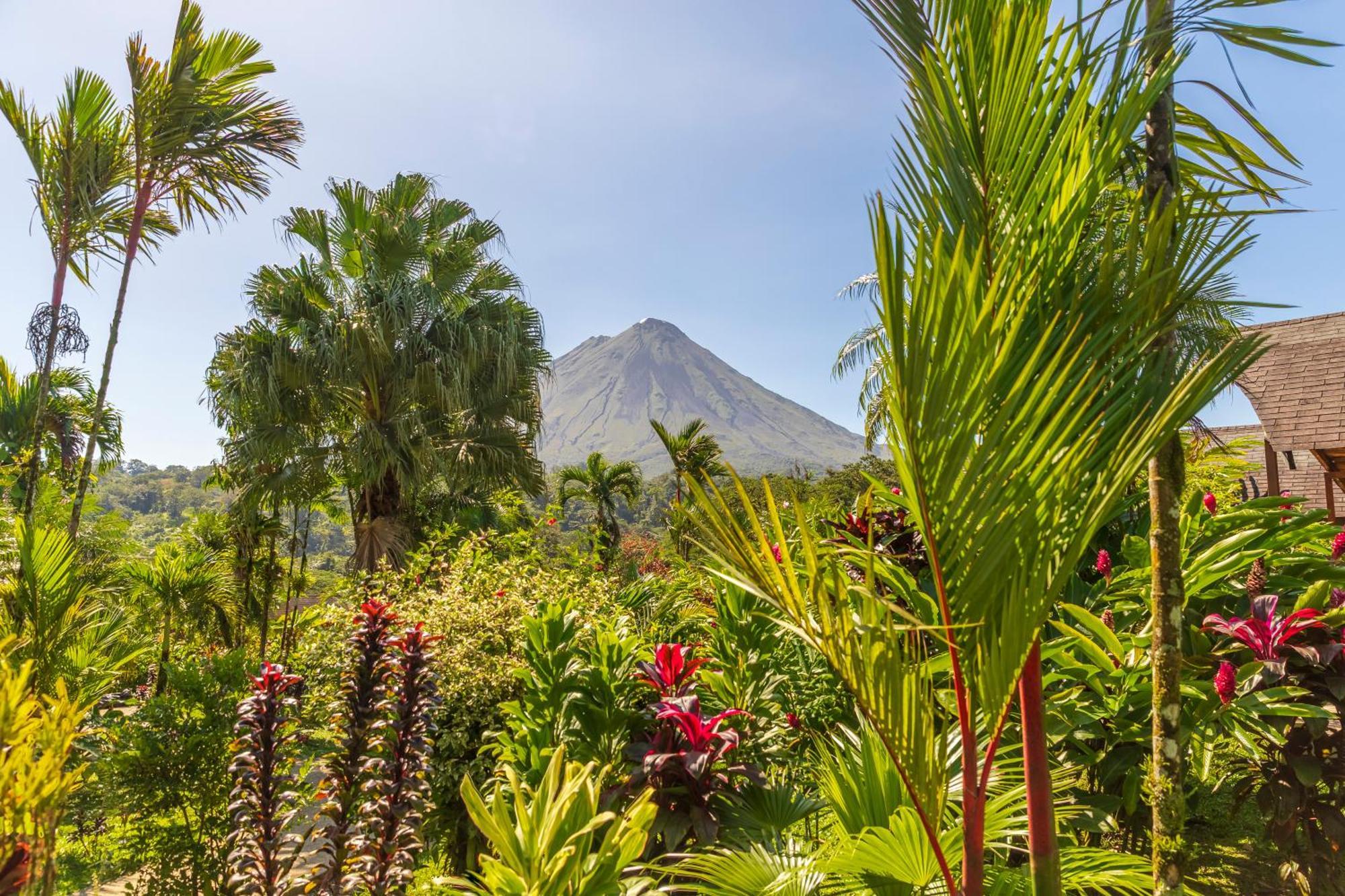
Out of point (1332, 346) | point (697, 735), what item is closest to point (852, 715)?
point (697, 735)

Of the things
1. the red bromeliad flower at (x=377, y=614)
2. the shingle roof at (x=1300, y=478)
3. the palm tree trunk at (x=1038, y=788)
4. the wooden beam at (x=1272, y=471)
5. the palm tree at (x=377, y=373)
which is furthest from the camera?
the shingle roof at (x=1300, y=478)

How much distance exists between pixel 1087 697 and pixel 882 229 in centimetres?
221

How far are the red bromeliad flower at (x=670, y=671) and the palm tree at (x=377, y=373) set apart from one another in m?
6.06

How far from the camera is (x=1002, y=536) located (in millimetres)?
1054

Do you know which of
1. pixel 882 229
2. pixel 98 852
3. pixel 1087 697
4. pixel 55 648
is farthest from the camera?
pixel 98 852

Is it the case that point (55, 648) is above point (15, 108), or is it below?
below

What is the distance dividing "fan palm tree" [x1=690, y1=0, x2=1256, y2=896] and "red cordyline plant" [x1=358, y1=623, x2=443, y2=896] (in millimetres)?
1962

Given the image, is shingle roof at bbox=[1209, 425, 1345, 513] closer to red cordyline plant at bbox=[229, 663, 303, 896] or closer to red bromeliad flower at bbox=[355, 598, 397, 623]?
red bromeliad flower at bbox=[355, 598, 397, 623]

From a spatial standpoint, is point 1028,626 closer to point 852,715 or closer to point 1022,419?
point 1022,419

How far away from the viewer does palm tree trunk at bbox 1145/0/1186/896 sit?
4.96 ft

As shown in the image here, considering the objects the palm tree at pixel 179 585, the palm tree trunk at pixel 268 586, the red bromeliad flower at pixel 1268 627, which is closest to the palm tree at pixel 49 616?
the red bromeliad flower at pixel 1268 627

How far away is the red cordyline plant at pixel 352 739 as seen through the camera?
250 centimetres

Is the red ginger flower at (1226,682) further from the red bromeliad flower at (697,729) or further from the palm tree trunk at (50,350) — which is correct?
the palm tree trunk at (50,350)

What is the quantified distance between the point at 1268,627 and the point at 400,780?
123 inches
